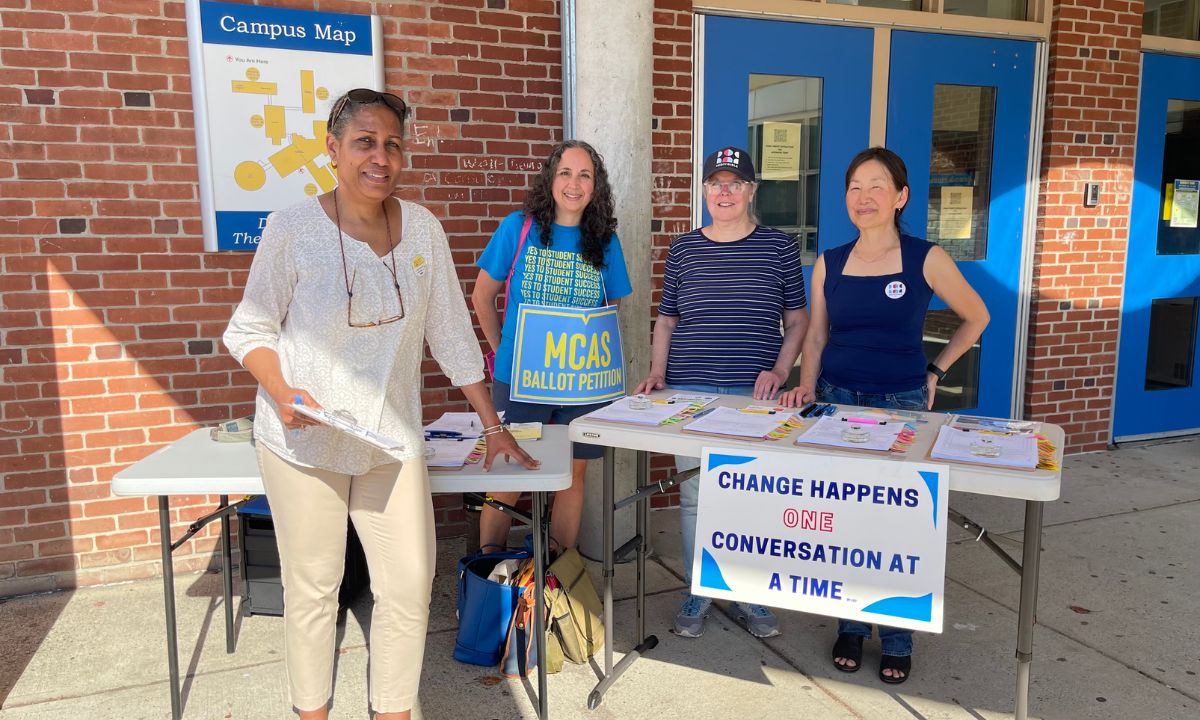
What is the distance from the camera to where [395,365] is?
2.27 meters

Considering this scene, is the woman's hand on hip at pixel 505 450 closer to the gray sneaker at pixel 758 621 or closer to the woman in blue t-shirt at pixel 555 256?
the woman in blue t-shirt at pixel 555 256

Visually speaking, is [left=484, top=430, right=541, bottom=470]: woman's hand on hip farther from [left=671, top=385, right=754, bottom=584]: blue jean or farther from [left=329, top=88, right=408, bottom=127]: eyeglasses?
[left=329, top=88, right=408, bottom=127]: eyeglasses

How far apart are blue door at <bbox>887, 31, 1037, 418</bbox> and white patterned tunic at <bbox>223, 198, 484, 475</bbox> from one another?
3.87m

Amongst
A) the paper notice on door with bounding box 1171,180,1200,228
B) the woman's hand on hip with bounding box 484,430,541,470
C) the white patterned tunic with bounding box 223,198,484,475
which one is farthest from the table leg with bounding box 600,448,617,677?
the paper notice on door with bounding box 1171,180,1200,228

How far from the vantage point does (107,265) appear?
12.1 ft

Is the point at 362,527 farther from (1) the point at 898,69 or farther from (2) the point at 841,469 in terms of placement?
(1) the point at 898,69

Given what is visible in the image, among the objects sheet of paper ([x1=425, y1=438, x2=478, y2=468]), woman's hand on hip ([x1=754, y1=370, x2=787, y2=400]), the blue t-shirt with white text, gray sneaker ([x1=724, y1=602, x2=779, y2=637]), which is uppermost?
the blue t-shirt with white text

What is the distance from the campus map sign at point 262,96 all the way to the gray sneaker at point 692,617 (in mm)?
2460

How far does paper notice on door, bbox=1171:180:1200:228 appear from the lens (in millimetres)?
5961

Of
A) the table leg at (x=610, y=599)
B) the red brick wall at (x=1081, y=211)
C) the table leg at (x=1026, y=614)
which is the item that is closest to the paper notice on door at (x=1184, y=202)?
the red brick wall at (x=1081, y=211)

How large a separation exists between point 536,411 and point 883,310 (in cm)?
134

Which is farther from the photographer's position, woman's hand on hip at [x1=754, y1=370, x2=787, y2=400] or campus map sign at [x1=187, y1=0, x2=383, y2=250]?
campus map sign at [x1=187, y1=0, x2=383, y2=250]

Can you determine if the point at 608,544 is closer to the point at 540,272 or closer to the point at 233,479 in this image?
the point at 540,272

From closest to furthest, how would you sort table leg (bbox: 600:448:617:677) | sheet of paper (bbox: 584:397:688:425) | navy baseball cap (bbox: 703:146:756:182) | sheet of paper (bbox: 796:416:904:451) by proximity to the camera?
sheet of paper (bbox: 796:416:904:451) < sheet of paper (bbox: 584:397:688:425) < table leg (bbox: 600:448:617:677) < navy baseball cap (bbox: 703:146:756:182)
